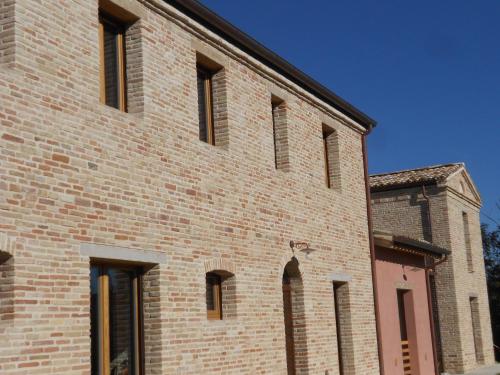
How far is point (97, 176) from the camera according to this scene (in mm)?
8023

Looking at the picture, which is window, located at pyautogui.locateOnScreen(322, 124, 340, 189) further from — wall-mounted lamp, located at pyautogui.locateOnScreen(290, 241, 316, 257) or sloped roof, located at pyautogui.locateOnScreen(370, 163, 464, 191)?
sloped roof, located at pyautogui.locateOnScreen(370, 163, 464, 191)

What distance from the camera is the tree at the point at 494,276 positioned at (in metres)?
30.2

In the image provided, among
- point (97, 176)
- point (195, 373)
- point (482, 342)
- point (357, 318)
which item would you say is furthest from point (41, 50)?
point (482, 342)

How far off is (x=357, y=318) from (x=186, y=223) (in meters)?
6.24

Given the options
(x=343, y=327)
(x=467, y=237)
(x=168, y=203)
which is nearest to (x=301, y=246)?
(x=343, y=327)

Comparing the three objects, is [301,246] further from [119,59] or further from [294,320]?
→ [119,59]

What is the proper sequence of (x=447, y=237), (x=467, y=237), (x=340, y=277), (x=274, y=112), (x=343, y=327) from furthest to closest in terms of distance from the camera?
(x=467, y=237) → (x=447, y=237) → (x=343, y=327) → (x=340, y=277) → (x=274, y=112)

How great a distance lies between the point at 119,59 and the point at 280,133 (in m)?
4.43

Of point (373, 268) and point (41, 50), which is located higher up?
point (41, 50)

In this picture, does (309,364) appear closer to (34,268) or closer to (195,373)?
(195,373)

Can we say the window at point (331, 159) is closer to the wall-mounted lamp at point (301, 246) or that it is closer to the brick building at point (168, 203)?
the brick building at point (168, 203)

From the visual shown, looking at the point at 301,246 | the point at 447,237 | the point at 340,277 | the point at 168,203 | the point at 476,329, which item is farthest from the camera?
the point at 476,329

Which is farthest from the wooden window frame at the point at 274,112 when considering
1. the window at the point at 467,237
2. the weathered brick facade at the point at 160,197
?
the window at the point at 467,237

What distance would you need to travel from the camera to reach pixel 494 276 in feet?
106
